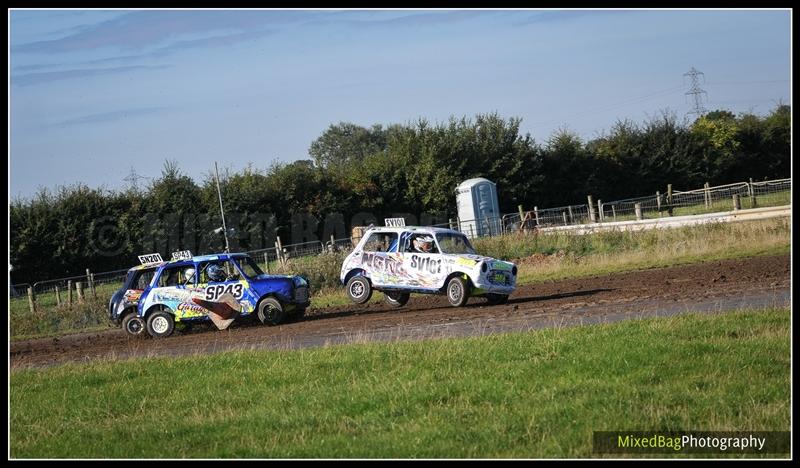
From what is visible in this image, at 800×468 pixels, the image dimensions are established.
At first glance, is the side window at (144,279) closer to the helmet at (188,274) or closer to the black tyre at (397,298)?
the helmet at (188,274)

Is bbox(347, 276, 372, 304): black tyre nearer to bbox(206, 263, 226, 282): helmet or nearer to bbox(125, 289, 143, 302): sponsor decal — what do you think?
bbox(206, 263, 226, 282): helmet

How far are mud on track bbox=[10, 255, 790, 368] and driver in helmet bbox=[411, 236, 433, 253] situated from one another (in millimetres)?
1354

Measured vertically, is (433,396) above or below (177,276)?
below

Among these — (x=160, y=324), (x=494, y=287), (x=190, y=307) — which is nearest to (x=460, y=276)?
(x=494, y=287)

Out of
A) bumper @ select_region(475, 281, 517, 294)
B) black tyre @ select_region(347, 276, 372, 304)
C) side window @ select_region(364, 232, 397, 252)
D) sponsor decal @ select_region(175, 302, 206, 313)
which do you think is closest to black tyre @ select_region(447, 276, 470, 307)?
bumper @ select_region(475, 281, 517, 294)

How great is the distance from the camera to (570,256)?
32.1m

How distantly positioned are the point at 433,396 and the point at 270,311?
10945mm

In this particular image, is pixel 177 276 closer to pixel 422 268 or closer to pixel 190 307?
pixel 190 307

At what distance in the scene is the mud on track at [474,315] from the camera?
56.3 feet

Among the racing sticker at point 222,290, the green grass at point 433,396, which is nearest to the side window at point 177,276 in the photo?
the racing sticker at point 222,290

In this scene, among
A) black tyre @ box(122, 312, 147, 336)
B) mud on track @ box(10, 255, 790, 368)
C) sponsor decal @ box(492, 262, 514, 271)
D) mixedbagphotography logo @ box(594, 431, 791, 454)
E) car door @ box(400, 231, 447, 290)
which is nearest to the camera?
mixedbagphotography logo @ box(594, 431, 791, 454)

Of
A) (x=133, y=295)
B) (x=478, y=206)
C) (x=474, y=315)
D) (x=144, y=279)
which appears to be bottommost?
(x=474, y=315)

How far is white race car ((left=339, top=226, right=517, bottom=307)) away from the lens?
70.6 ft

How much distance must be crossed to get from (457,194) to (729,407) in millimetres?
41338
